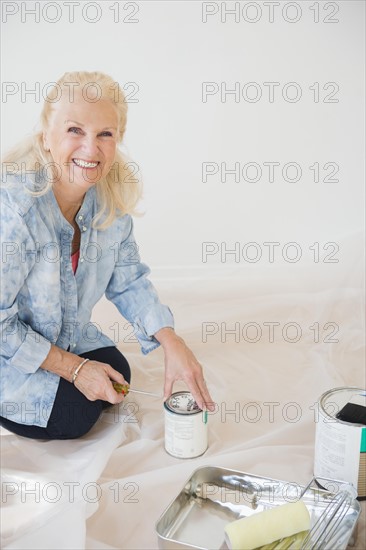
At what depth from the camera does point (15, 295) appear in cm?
154

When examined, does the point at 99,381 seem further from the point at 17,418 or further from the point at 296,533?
the point at 296,533

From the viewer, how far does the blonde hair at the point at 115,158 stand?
161 centimetres

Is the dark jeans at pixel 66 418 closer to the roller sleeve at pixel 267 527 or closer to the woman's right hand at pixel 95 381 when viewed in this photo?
the woman's right hand at pixel 95 381

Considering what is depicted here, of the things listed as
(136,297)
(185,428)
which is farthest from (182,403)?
(136,297)

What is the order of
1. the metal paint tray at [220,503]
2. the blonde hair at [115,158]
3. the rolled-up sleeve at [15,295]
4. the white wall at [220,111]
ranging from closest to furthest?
1. the metal paint tray at [220,503]
2. the rolled-up sleeve at [15,295]
3. the blonde hair at [115,158]
4. the white wall at [220,111]

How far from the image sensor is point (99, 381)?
5.24ft

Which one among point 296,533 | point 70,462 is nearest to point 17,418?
point 70,462

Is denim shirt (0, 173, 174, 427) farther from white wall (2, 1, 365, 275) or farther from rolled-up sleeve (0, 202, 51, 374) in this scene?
white wall (2, 1, 365, 275)

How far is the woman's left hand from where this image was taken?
1.60 meters

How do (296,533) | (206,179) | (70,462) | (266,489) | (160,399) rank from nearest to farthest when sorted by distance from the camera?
(296,533) → (266,489) → (70,462) → (160,399) → (206,179)

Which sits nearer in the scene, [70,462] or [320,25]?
[70,462]

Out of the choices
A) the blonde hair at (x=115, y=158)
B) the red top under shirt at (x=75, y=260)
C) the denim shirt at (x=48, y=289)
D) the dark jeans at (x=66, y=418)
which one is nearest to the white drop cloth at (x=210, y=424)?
the dark jeans at (x=66, y=418)

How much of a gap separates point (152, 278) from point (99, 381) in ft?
2.59

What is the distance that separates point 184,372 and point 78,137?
58cm
